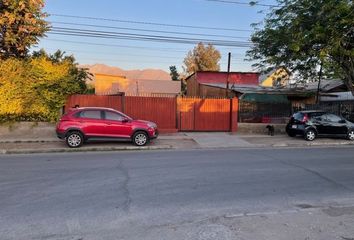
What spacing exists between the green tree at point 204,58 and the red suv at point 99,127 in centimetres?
4325

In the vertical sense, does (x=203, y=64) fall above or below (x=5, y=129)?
above

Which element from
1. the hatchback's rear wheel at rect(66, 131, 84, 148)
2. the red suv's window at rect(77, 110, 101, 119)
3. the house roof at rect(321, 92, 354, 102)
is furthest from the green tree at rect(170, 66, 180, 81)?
the hatchback's rear wheel at rect(66, 131, 84, 148)

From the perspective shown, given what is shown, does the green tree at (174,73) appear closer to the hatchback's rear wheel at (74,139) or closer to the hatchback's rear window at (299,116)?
the hatchback's rear window at (299,116)

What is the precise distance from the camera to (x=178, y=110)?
74.4 feet

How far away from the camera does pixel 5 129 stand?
19.5m

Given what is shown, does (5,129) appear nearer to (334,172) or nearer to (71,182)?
(71,182)

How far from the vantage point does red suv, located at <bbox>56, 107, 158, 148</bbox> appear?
54.9 feet

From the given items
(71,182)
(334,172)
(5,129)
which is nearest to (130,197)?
(71,182)

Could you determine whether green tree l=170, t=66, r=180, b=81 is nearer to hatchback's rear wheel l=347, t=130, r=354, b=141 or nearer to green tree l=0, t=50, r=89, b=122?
green tree l=0, t=50, r=89, b=122

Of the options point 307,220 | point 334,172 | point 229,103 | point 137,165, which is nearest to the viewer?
point 307,220

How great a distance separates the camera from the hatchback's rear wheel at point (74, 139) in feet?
54.8

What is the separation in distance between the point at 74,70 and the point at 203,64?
40.5 m

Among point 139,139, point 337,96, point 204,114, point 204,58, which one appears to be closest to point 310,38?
point 204,114

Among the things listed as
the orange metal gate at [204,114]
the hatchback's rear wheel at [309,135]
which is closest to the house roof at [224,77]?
the orange metal gate at [204,114]
